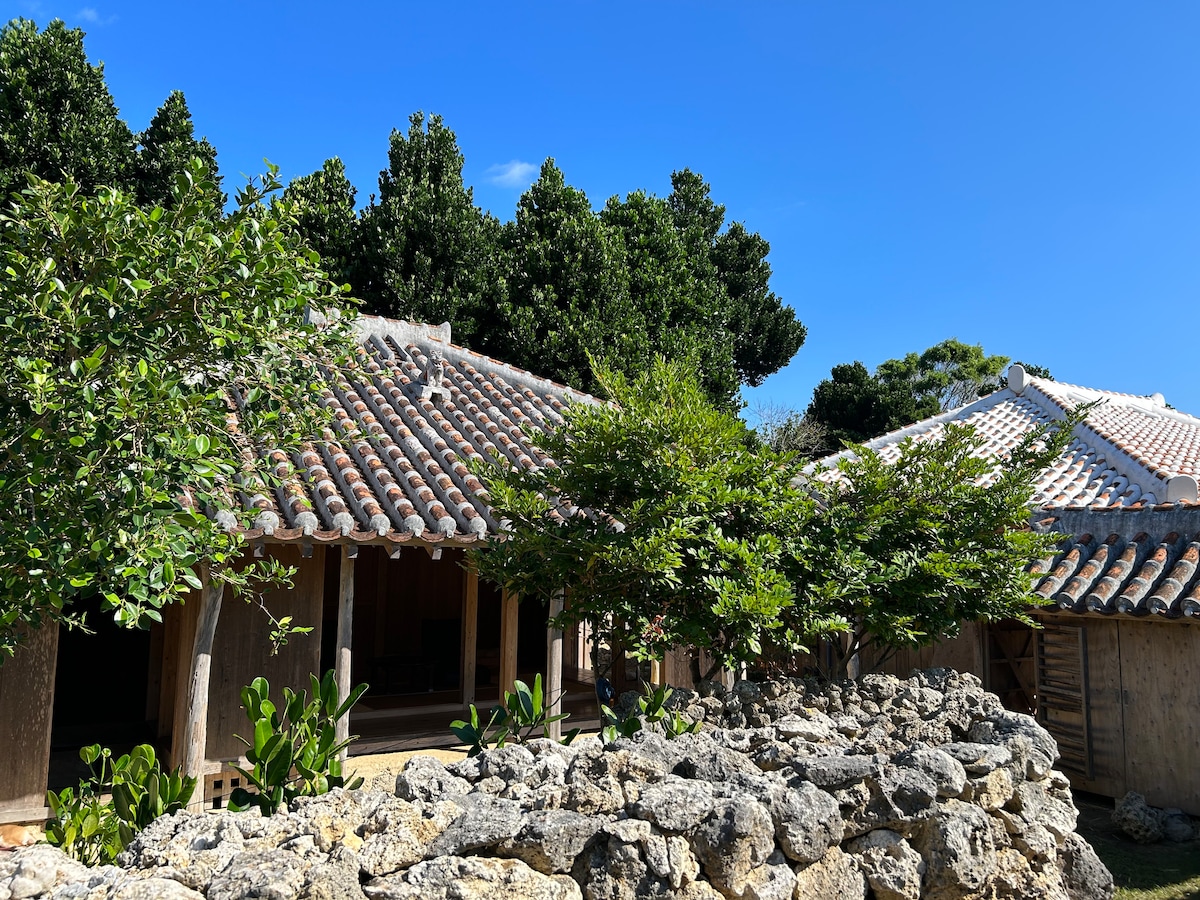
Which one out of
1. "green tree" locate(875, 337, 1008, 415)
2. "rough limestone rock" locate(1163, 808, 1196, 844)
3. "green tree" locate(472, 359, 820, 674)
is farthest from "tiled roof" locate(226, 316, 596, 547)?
"green tree" locate(875, 337, 1008, 415)

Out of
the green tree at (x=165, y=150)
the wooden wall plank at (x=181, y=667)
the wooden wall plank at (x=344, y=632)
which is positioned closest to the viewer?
the wooden wall plank at (x=181, y=667)

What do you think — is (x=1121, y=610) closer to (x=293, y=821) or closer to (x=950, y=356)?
A: (x=293, y=821)

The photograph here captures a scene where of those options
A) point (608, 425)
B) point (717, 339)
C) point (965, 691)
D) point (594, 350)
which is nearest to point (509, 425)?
point (608, 425)

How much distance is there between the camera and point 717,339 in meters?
23.6

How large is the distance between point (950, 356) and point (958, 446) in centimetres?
3488

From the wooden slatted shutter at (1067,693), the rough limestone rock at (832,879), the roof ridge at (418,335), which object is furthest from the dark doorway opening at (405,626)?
the rough limestone rock at (832,879)

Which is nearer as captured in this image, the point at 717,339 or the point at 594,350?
the point at 594,350

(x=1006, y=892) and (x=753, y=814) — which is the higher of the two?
(x=753, y=814)

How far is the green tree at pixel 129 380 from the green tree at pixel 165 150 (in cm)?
1427

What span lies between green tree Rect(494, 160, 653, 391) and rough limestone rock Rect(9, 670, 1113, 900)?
14629 mm

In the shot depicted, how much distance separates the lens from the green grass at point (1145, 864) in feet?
21.3

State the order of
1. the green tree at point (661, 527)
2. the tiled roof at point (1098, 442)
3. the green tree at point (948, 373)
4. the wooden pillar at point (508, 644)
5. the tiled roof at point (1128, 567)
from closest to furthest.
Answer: the green tree at point (661, 527)
the tiled roof at point (1128, 567)
the wooden pillar at point (508, 644)
the tiled roof at point (1098, 442)
the green tree at point (948, 373)

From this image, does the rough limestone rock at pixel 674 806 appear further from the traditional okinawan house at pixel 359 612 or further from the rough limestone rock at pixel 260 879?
the traditional okinawan house at pixel 359 612

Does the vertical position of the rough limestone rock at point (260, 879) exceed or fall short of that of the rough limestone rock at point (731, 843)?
it exceeds it
